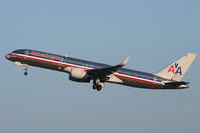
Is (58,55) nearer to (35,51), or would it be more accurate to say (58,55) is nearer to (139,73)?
(35,51)

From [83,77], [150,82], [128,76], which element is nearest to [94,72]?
[83,77]

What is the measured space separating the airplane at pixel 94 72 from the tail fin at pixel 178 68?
0.51 feet

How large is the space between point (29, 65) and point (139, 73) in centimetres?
1565

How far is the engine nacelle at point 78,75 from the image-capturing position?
51250 mm

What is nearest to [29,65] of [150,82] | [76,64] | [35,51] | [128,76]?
[35,51]

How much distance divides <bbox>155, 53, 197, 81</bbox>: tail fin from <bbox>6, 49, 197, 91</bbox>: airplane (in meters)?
0.15

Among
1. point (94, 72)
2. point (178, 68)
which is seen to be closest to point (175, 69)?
point (178, 68)

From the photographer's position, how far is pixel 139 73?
54719mm

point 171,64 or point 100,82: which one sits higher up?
point 171,64

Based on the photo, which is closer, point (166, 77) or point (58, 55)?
point (58, 55)

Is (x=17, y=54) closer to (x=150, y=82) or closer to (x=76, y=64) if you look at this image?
(x=76, y=64)

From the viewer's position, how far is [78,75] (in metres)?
51.3

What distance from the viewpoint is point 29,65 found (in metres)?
53.6

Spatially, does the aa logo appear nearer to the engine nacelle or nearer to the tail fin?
the tail fin
